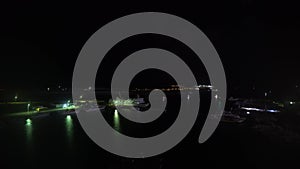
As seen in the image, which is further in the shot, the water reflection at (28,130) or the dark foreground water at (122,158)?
the water reflection at (28,130)

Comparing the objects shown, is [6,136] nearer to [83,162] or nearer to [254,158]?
[83,162]

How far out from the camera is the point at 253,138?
75.9 ft

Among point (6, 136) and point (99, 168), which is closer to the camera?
point (99, 168)

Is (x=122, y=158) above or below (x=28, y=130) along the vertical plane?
below

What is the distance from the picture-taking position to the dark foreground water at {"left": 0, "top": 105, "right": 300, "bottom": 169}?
14500mm

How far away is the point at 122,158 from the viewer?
14.9 metres

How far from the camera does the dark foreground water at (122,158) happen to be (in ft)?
47.6

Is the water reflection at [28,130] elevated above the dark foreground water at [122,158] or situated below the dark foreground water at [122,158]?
above

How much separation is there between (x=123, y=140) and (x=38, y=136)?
267 inches

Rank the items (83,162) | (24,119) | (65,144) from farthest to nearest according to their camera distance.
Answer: (24,119), (65,144), (83,162)

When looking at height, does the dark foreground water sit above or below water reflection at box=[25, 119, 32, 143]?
below

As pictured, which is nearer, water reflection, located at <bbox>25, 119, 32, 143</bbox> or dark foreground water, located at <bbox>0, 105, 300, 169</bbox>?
dark foreground water, located at <bbox>0, 105, 300, 169</bbox>

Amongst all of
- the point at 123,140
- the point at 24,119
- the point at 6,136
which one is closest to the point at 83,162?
the point at 123,140

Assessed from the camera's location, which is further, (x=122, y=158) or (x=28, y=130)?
(x=28, y=130)
